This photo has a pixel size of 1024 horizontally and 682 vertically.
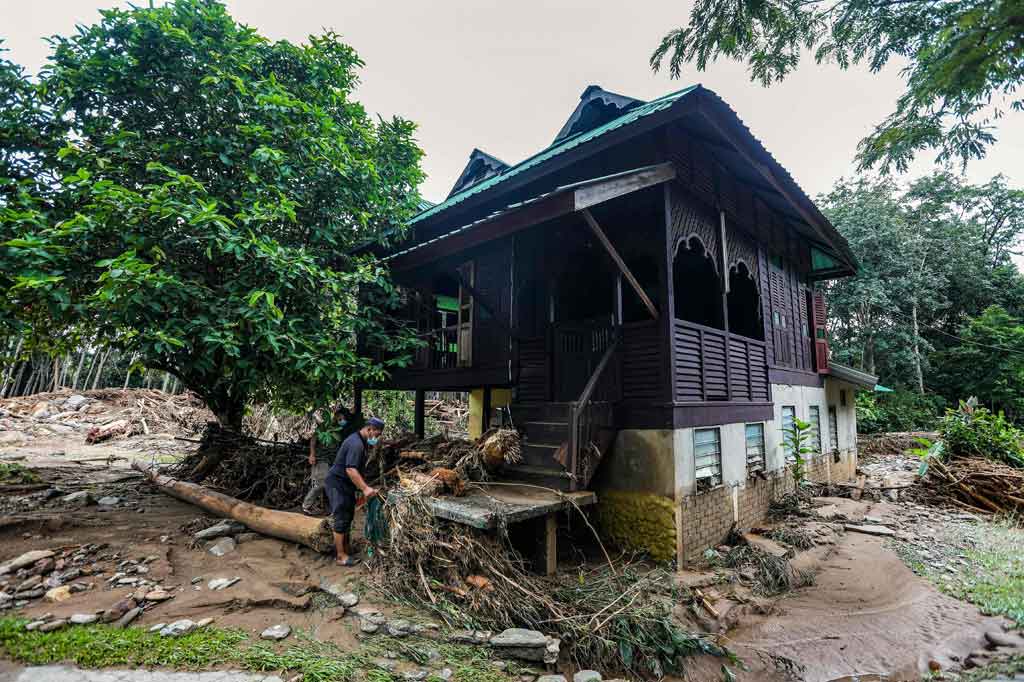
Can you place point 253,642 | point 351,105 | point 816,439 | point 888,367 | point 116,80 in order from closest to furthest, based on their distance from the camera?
point 253,642 < point 116,80 < point 351,105 < point 816,439 < point 888,367

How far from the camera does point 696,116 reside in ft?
22.2

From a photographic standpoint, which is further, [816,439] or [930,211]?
[930,211]

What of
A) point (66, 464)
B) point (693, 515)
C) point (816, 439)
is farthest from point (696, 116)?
point (66, 464)

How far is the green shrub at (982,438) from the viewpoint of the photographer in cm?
1145

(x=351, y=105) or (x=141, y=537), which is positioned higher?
(x=351, y=105)

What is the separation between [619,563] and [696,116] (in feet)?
21.6

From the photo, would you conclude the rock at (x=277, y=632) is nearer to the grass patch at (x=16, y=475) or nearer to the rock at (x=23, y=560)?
the rock at (x=23, y=560)

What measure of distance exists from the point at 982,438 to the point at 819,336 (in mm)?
4329

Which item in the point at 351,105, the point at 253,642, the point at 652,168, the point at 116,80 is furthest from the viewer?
the point at 351,105

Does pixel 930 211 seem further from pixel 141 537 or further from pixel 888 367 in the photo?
pixel 141 537

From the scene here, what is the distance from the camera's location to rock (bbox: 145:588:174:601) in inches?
189

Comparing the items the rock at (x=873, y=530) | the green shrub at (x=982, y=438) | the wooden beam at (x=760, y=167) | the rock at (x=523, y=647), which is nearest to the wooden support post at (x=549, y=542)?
the rock at (x=523, y=647)

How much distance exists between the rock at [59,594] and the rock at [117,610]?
703 mm

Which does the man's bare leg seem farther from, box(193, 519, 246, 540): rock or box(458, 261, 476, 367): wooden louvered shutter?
box(458, 261, 476, 367): wooden louvered shutter
